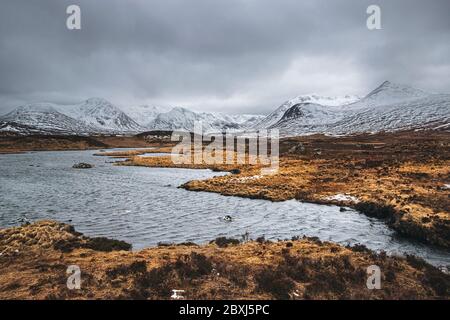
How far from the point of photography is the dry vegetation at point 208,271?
15.3m

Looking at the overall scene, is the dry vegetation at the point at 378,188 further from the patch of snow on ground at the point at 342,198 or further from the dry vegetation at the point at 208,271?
the dry vegetation at the point at 208,271

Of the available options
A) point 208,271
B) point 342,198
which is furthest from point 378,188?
point 208,271

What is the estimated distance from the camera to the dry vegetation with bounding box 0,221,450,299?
50.1 feet

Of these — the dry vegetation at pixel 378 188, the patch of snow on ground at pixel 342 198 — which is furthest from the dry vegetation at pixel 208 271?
the patch of snow on ground at pixel 342 198

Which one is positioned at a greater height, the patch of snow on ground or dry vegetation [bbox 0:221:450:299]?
dry vegetation [bbox 0:221:450:299]

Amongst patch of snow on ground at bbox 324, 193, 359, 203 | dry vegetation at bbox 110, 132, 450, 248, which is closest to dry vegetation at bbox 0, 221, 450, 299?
dry vegetation at bbox 110, 132, 450, 248

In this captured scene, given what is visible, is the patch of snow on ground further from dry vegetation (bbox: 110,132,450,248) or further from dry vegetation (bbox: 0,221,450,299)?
dry vegetation (bbox: 0,221,450,299)

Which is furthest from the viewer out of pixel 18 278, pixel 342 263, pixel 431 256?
pixel 431 256

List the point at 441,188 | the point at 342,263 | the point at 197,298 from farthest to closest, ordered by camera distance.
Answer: the point at 441,188 → the point at 342,263 → the point at 197,298

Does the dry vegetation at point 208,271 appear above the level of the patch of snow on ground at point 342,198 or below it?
above
